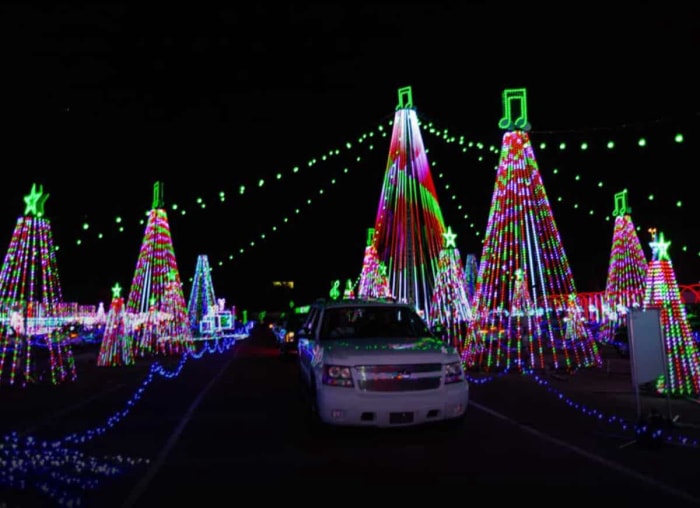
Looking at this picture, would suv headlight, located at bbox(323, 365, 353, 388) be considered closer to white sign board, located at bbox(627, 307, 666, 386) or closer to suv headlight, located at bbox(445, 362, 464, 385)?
suv headlight, located at bbox(445, 362, 464, 385)

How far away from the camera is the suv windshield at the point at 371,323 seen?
888 centimetres

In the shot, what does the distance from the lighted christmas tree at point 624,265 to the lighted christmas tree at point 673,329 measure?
14.3 meters

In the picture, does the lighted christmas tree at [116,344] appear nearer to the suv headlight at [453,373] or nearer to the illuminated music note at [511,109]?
the illuminated music note at [511,109]

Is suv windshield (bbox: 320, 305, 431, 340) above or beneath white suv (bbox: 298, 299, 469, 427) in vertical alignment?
above

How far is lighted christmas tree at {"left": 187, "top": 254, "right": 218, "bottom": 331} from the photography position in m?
45.7

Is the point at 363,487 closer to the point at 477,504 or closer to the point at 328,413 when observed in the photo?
the point at 477,504

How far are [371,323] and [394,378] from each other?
1794 mm

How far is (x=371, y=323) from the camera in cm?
916

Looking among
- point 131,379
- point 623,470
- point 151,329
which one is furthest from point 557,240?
point 151,329

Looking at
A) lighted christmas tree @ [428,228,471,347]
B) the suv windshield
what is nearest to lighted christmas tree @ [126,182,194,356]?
lighted christmas tree @ [428,228,471,347]

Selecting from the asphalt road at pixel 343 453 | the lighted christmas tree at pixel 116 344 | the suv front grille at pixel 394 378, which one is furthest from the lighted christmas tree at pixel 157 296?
the suv front grille at pixel 394 378

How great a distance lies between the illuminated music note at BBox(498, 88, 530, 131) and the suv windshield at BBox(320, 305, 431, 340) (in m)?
8.46

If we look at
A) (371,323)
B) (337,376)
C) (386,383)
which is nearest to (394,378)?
(386,383)

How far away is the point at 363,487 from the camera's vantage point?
568 centimetres
